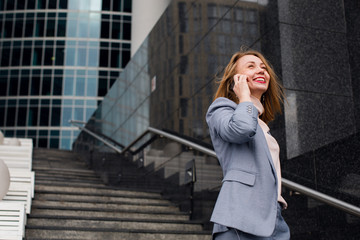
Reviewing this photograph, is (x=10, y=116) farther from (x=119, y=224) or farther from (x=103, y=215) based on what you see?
(x=119, y=224)

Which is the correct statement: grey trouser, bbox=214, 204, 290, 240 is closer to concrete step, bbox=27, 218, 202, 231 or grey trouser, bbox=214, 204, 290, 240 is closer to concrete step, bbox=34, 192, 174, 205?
concrete step, bbox=27, 218, 202, 231

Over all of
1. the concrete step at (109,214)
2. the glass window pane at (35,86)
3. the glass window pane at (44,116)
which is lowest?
the concrete step at (109,214)

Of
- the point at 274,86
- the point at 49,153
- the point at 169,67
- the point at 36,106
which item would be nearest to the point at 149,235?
the point at 274,86

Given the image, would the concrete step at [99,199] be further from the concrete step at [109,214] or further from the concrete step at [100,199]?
the concrete step at [109,214]

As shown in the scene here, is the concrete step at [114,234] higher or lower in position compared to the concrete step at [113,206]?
lower

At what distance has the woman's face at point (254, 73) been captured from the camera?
2463 millimetres

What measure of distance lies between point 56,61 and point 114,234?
34.5m

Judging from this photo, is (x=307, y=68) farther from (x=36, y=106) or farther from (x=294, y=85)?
(x=36, y=106)

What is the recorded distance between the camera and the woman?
2075 millimetres

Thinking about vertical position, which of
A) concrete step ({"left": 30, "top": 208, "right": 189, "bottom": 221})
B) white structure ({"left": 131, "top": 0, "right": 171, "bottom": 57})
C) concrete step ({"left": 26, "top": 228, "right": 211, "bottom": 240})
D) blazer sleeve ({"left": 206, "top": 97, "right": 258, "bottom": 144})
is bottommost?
concrete step ({"left": 26, "top": 228, "right": 211, "bottom": 240})


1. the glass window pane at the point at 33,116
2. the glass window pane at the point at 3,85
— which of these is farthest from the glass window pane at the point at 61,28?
the glass window pane at the point at 33,116

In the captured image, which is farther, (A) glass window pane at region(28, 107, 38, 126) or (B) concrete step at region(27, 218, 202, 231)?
(A) glass window pane at region(28, 107, 38, 126)

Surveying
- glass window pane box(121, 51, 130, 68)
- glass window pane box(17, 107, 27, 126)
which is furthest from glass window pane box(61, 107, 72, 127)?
glass window pane box(121, 51, 130, 68)

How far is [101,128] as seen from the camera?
15891 mm
